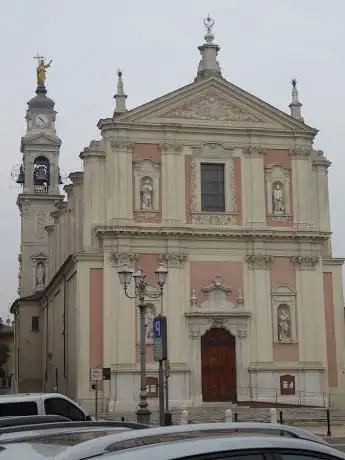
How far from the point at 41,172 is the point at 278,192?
2708 cm

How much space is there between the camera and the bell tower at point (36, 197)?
204 feet

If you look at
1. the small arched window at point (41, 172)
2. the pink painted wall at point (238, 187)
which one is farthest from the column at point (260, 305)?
the small arched window at point (41, 172)

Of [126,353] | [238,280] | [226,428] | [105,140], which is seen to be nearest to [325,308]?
[238,280]

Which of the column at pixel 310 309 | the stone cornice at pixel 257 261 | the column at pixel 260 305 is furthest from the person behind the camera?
the stone cornice at pixel 257 261

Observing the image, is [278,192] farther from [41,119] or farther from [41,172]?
[41,119]

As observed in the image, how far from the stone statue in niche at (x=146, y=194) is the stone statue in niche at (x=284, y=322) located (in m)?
8.27

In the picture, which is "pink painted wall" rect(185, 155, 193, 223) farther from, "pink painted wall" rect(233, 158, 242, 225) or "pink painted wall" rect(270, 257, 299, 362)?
"pink painted wall" rect(270, 257, 299, 362)

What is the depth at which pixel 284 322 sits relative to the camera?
40.2m

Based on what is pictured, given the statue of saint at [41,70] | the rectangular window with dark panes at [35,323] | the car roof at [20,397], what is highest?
the statue of saint at [41,70]

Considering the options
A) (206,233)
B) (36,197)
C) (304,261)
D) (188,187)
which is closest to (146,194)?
(188,187)

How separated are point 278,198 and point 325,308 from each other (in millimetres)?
6063

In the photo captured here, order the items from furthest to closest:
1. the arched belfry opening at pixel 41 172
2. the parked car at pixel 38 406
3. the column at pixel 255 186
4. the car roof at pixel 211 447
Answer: the arched belfry opening at pixel 41 172, the column at pixel 255 186, the parked car at pixel 38 406, the car roof at pixel 211 447

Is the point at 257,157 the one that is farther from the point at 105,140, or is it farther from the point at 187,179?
the point at 105,140

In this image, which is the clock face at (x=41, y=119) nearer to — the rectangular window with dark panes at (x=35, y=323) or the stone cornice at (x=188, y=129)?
the rectangular window with dark panes at (x=35, y=323)
